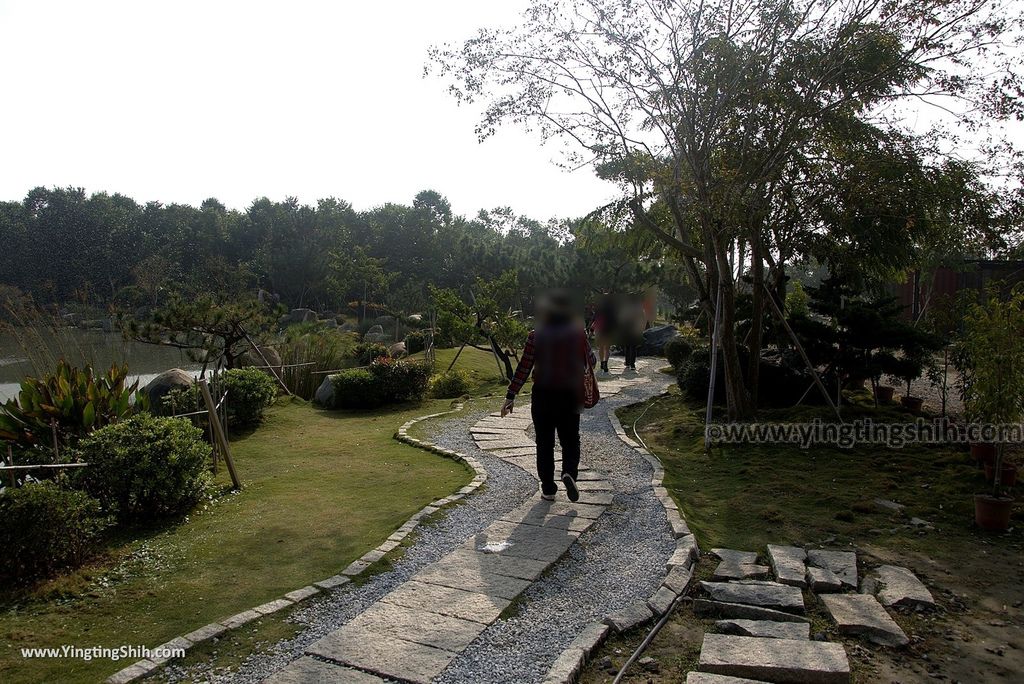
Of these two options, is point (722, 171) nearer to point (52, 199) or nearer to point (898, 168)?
point (898, 168)

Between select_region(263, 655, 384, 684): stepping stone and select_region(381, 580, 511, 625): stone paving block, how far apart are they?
25.2 inches

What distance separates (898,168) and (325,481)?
694cm

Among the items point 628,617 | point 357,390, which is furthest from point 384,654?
point 357,390

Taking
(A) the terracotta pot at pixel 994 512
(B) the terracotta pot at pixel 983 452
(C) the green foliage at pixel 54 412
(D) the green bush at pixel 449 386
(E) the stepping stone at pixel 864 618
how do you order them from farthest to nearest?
1. (D) the green bush at pixel 449 386
2. (B) the terracotta pot at pixel 983 452
3. (C) the green foliage at pixel 54 412
4. (A) the terracotta pot at pixel 994 512
5. (E) the stepping stone at pixel 864 618

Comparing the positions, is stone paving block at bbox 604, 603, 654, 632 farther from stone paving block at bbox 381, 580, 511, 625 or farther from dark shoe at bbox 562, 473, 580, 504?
dark shoe at bbox 562, 473, 580, 504

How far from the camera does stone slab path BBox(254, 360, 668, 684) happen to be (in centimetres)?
289

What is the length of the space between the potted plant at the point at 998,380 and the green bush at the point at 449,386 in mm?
8393

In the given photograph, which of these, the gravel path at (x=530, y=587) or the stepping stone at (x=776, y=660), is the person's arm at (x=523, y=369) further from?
the stepping stone at (x=776, y=660)

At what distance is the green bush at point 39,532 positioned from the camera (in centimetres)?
378

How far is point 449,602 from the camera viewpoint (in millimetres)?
3535

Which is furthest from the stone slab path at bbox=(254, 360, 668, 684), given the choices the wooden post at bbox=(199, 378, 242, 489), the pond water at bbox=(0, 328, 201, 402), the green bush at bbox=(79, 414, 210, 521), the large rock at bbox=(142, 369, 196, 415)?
the large rock at bbox=(142, 369, 196, 415)

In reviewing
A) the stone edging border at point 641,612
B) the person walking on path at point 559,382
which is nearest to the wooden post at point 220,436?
the person walking on path at point 559,382

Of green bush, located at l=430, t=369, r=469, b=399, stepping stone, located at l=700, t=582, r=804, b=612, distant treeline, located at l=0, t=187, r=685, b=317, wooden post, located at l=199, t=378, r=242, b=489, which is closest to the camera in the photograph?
stepping stone, located at l=700, t=582, r=804, b=612

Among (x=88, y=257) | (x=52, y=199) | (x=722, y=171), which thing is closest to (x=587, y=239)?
(x=722, y=171)
